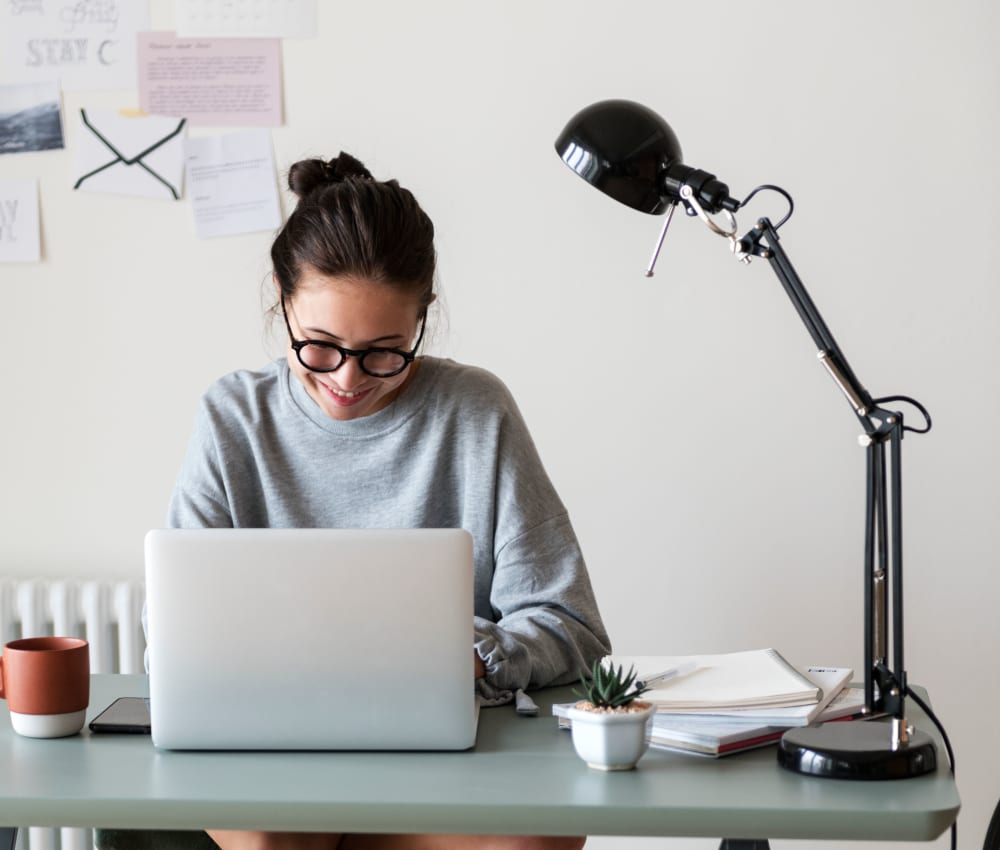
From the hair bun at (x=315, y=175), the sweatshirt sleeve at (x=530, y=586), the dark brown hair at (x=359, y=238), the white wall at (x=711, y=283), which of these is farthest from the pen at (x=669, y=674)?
the white wall at (x=711, y=283)

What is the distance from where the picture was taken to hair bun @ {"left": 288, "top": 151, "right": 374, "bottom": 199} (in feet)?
5.34

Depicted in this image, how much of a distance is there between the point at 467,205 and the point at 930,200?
2.58 ft

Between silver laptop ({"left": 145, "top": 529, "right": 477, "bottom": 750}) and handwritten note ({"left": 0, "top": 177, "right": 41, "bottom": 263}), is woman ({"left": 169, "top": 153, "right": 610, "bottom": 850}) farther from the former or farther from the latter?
handwritten note ({"left": 0, "top": 177, "right": 41, "bottom": 263})

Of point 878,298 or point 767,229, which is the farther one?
point 878,298

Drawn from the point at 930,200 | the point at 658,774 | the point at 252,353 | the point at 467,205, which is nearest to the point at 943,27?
the point at 930,200

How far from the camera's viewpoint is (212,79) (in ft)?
7.52

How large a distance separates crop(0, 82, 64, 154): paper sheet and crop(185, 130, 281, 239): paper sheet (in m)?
0.27

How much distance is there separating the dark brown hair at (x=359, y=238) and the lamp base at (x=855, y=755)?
74 centimetres

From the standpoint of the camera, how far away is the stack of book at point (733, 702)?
1071mm

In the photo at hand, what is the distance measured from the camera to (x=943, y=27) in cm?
209

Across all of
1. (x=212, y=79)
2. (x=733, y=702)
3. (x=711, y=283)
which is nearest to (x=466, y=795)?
(x=733, y=702)

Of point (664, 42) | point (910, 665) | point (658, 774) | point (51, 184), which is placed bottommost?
point (910, 665)

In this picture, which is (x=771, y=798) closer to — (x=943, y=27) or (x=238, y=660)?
(x=238, y=660)

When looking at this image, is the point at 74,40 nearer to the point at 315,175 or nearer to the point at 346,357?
the point at 315,175
